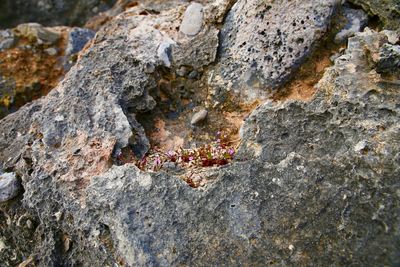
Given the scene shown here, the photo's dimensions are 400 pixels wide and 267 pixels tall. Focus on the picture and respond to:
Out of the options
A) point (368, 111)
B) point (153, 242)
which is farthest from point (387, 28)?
point (153, 242)

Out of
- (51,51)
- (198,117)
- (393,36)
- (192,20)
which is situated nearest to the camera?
(393,36)

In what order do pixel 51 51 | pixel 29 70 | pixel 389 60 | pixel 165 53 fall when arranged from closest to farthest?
pixel 389 60, pixel 165 53, pixel 29 70, pixel 51 51

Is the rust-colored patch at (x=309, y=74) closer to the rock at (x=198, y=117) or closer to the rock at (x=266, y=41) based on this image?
the rock at (x=266, y=41)

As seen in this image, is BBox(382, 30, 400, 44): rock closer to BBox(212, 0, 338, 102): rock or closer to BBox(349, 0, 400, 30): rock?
BBox(349, 0, 400, 30): rock

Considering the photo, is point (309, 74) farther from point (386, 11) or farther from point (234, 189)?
point (234, 189)

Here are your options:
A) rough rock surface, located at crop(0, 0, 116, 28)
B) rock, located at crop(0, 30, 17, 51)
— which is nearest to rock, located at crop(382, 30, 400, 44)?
rock, located at crop(0, 30, 17, 51)

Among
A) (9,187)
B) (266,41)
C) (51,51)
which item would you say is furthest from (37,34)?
(266,41)
